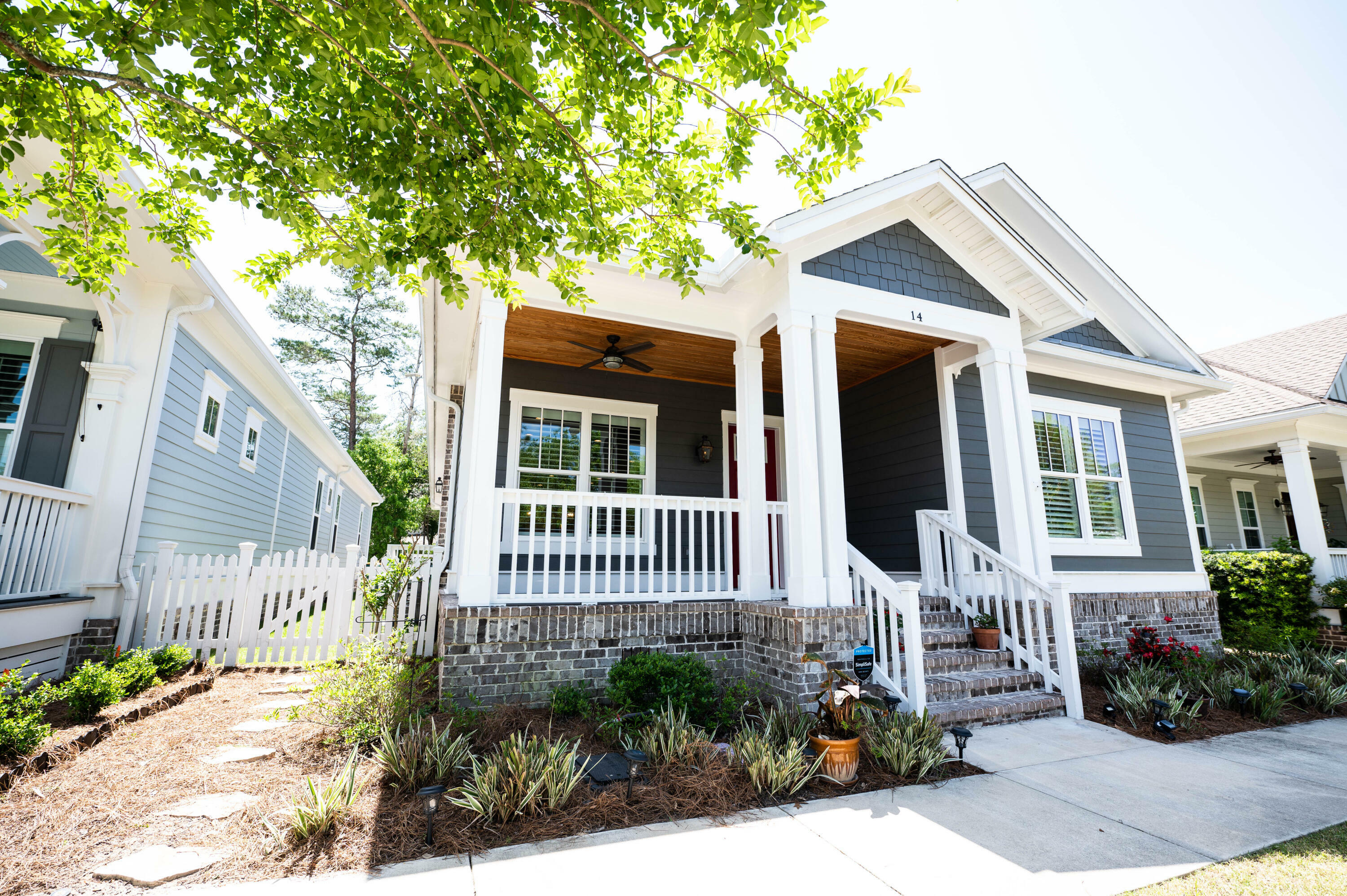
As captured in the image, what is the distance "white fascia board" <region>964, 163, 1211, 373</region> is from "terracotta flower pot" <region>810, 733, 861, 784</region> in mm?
6643

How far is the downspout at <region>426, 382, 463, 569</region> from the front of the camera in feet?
27.0

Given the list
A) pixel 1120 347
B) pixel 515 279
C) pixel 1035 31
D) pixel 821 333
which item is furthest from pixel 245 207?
pixel 1120 347

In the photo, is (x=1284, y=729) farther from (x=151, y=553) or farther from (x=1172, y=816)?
(x=151, y=553)

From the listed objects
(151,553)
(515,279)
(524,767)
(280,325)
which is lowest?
(524,767)

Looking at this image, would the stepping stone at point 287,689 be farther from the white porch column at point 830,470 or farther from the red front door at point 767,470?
the red front door at point 767,470

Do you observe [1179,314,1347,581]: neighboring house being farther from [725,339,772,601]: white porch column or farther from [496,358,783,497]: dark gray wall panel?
[725,339,772,601]: white porch column

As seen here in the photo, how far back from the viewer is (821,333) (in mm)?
5598

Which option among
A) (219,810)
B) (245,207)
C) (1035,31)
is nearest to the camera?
(219,810)

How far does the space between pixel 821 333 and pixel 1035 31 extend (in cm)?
473

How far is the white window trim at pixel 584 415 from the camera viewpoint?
756 cm

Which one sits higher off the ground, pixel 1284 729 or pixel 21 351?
pixel 21 351

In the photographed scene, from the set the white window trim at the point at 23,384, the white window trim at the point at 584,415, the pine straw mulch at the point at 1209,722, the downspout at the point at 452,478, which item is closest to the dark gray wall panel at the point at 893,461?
the pine straw mulch at the point at 1209,722

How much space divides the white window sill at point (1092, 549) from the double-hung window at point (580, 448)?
5201 millimetres

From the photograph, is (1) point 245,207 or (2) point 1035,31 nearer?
(1) point 245,207
